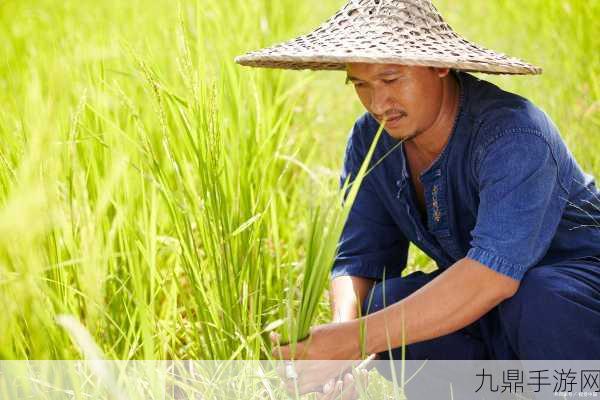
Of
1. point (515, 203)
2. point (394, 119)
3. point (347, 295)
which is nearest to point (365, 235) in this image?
point (347, 295)

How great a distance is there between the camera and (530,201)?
6.53 feet

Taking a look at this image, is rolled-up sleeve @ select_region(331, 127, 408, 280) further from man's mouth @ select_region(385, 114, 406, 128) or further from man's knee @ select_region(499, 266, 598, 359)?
man's knee @ select_region(499, 266, 598, 359)

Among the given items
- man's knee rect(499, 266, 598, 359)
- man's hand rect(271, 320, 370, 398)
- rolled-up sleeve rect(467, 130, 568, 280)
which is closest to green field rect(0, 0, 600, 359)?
man's hand rect(271, 320, 370, 398)

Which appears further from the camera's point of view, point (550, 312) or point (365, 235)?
point (365, 235)

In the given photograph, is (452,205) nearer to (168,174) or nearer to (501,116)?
(501,116)

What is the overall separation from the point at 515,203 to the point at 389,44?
1.38 feet

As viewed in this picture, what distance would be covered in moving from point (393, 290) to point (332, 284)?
0.16 m

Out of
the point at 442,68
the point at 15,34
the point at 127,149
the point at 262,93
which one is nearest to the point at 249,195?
the point at 127,149

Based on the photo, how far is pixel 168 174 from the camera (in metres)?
2.74

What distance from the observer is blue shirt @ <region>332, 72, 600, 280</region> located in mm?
1989

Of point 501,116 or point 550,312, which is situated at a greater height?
point 501,116

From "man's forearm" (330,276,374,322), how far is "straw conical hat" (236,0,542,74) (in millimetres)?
591

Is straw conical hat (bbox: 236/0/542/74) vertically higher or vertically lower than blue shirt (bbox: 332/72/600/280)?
higher

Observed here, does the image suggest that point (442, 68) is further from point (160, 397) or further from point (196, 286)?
point (160, 397)
